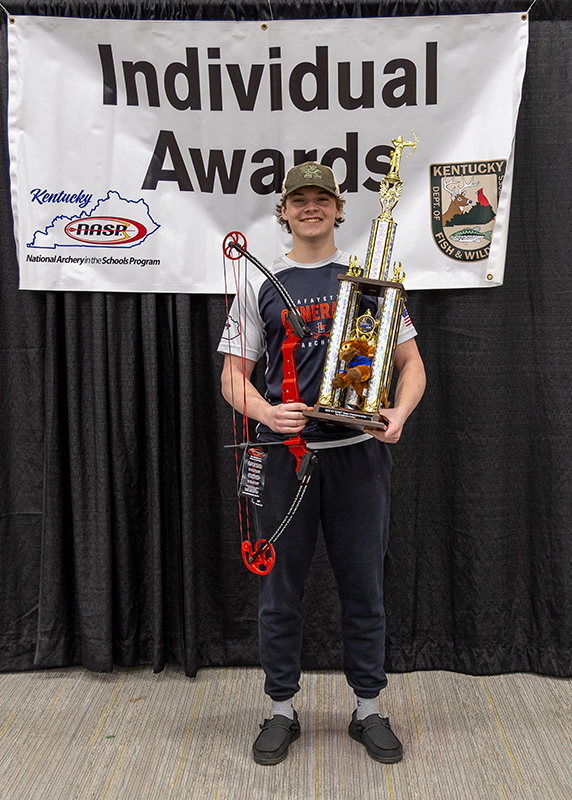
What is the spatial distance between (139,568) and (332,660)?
2.26 ft

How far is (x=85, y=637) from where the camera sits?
2279 millimetres

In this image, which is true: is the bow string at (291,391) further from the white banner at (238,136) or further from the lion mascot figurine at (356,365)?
the white banner at (238,136)

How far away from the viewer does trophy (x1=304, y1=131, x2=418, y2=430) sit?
1610 mm

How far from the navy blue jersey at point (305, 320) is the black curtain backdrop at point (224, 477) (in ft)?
1.26

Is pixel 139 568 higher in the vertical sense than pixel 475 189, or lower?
lower

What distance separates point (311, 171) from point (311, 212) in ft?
0.32

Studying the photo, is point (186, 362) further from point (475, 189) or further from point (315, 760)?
point (315, 760)

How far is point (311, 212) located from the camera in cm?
172

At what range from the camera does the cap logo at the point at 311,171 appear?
5.61 ft

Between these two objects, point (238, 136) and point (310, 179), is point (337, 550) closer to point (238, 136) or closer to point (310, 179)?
point (310, 179)

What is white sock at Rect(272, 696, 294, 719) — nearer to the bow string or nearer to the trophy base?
the bow string

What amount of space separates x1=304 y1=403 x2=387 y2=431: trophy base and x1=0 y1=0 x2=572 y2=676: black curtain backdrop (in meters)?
0.67

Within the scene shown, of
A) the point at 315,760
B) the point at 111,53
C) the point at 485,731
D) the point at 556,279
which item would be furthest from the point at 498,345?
the point at 111,53

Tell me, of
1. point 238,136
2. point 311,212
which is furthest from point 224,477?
point 238,136
